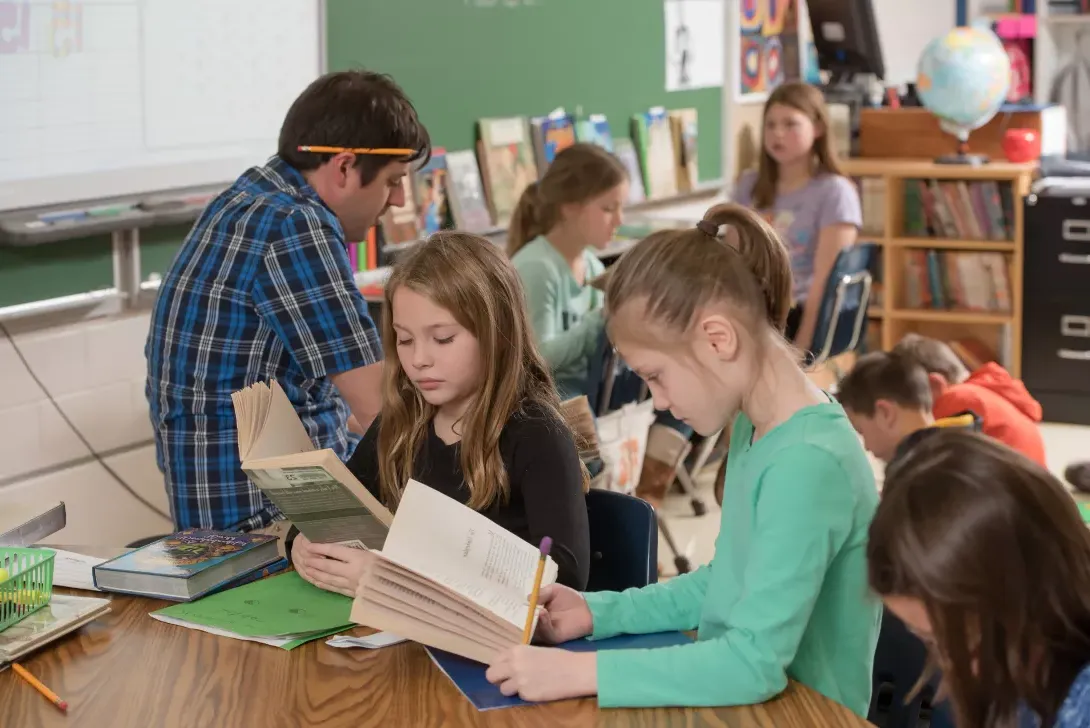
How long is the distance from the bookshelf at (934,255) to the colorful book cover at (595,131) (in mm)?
1356

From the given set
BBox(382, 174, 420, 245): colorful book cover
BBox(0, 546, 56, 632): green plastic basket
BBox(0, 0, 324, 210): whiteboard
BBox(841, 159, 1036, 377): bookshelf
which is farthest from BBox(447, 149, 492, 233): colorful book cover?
BBox(0, 546, 56, 632): green plastic basket

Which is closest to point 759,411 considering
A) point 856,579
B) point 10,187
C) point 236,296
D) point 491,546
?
point 856,579

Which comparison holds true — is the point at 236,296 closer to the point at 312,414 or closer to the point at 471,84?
the point at 312,414

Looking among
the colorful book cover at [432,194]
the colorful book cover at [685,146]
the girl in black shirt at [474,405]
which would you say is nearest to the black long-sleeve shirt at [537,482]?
the girl in black shirt at [474,405]

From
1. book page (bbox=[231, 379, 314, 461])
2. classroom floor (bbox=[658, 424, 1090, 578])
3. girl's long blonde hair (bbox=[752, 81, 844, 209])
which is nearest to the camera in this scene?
book page (bbox=[231, 379, 314, 461])

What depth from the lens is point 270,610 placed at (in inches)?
66.2

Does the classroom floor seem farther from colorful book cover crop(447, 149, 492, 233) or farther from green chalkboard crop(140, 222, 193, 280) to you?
green chalkboard crop(140, 222, 193, 280)

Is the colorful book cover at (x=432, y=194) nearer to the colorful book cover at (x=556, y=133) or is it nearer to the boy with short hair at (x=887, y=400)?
the colorful book cover at (x=556, y=133)

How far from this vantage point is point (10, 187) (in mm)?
2852

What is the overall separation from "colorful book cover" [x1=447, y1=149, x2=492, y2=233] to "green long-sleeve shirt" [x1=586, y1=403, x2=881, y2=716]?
2.57 meters

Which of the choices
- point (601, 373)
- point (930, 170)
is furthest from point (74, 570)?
Answer: point (930, 170)

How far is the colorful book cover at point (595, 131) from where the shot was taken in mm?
4590

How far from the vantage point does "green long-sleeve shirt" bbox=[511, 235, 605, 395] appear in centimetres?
332

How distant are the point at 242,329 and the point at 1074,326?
12.9 feet
